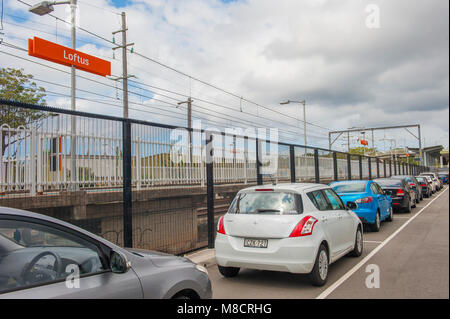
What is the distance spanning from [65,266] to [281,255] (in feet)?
11.1

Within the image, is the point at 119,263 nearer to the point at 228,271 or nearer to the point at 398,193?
the point at 228,271

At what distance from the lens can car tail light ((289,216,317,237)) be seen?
5.53 metres

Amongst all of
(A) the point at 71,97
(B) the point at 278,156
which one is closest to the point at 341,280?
(B) the point at 278,156

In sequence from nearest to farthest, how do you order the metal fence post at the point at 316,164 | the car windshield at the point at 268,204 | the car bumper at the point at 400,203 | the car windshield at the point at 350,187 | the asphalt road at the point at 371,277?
the asphalt road at the point at 371,277, the car windshield at the point at 268,204, the car windshield at the point at 350,187, the car bumper at the point at 400,203, the metal fence post at the point at 316,164

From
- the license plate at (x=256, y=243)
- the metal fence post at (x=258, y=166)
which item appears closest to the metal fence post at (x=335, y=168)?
the metal fence post at (x=258, y=166)

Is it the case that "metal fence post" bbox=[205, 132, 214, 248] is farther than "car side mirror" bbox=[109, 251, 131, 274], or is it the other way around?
"metal fence post" bbox=[205, 132, 214, 248]

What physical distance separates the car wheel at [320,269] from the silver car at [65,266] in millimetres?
2859

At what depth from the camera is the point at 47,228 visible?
9.10 feet

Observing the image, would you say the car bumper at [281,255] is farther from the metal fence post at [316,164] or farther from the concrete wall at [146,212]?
the metal fence post at [316,164]

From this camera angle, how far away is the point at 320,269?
225 inches

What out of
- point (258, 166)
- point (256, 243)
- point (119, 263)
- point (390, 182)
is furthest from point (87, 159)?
point (390, 182)

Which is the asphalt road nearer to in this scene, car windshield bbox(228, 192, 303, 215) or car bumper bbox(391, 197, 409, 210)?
car windshield bbox(228, 192, 303, 215)

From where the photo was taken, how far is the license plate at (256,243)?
569 cm

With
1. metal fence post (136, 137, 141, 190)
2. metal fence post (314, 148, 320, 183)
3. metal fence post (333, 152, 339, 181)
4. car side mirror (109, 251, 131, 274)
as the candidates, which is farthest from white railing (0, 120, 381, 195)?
metal fence post (333, 152, 339, 181)
